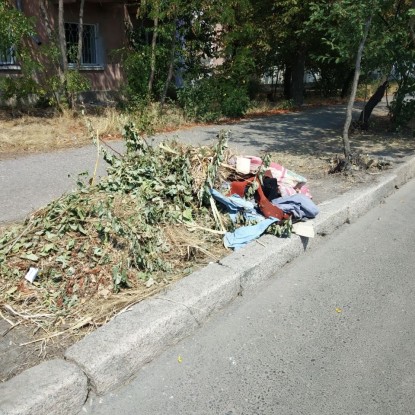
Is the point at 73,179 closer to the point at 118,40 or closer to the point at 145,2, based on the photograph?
the point at 145,2

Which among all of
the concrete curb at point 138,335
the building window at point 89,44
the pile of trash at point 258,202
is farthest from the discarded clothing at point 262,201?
the building window at point 89,44

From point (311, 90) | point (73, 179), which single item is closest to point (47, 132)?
point (73, 179)

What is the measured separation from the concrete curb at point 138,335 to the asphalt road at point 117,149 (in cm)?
198

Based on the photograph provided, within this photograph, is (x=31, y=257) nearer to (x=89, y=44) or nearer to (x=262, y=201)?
(x=262, y=201)

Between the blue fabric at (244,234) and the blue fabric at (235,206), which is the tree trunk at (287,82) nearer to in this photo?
the blue fabric at (235,206)

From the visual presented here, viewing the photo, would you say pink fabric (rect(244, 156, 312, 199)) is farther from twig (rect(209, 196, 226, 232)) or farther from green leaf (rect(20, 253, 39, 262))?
green leaf (rect(20, 253, 39, 262))

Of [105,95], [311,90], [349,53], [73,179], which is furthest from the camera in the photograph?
[311,90]

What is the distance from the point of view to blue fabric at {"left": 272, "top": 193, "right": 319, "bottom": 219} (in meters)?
4.61

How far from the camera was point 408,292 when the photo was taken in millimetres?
3762

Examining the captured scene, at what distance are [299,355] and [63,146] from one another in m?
6.97

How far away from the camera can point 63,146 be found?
8.65m

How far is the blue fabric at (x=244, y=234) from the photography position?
162 inches

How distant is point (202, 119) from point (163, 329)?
10.2 m

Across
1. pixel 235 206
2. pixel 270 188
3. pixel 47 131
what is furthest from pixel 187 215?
pixel 47 131
